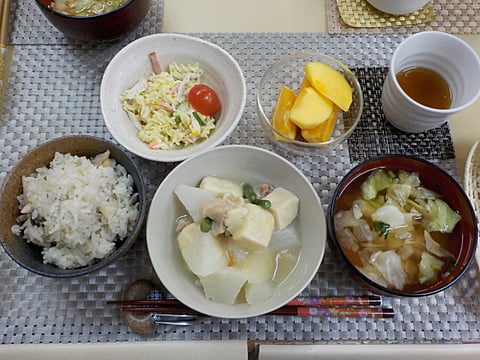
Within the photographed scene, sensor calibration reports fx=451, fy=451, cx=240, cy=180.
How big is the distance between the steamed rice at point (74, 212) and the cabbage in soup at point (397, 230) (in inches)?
25.1

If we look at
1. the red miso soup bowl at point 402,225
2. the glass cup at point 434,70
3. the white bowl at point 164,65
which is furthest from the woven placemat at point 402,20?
the red miso soup bowl at point 402,225

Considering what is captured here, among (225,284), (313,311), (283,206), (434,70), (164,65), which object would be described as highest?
(434,70)

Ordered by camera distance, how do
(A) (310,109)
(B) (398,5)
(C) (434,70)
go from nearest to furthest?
(A) (310,109)
(C) (434,70)
(B) (398,5)

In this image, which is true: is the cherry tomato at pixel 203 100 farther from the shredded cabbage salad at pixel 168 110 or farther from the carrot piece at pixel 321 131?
the carrot piece at pixel 321 131

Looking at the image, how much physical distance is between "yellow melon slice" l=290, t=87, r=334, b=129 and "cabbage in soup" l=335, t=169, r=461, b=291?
236 mm

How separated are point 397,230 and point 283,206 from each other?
13.6 inches

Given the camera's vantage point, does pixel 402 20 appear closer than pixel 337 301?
No

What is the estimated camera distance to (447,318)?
1.36 m

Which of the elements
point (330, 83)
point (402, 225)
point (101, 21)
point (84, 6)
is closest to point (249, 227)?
point (402, 225)

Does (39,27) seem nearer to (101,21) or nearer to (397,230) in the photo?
(101,21)

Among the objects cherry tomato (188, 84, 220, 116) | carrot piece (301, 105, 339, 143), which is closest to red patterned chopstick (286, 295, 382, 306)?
carrot piece (301, 105, 339, 143)

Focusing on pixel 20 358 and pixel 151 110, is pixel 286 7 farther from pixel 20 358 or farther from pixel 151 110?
pixel 20 358

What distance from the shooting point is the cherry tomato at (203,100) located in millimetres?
1481

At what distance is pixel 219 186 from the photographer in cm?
134
